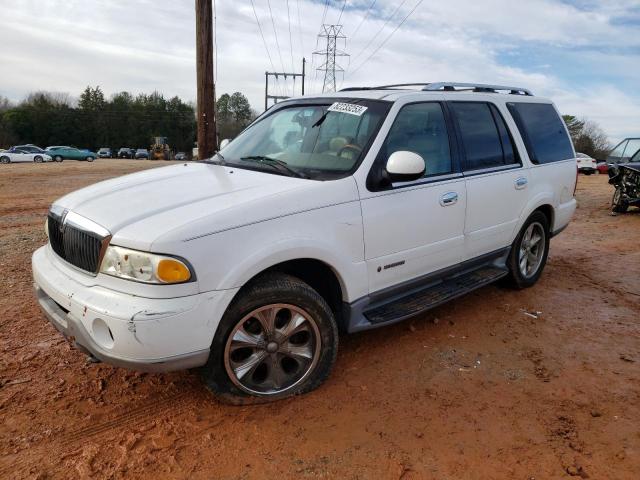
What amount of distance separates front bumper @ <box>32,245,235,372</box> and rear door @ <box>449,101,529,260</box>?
2.44 metres

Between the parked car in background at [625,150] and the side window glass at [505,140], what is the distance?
30.0 feet

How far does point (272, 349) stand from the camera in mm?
3012

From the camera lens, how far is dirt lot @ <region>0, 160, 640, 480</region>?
2545 mm

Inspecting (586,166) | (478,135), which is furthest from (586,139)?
(478,135)

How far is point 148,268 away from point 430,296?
225 cm

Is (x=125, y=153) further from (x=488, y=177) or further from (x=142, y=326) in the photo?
(x=142, y=326)

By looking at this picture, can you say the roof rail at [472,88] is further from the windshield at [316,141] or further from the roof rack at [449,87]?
the windshield at [316,141]

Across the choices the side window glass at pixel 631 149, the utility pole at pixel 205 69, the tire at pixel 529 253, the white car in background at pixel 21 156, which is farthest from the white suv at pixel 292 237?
the white car in background at pixel 21 156

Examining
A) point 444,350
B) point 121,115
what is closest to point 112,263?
point 444,350

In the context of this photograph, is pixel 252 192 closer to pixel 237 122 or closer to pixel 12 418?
pixel 12 418

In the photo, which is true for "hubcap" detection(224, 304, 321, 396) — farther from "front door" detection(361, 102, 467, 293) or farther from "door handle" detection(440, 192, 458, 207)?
"door handle" detection(440, 192, 458, 207)

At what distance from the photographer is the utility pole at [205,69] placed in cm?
877

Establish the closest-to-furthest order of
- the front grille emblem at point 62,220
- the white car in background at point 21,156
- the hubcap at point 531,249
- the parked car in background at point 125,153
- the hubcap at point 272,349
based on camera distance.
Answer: the hubcap at point 272,349
the front grille emblem at point 62,220
the hubcap at point 531,249
the white car in background at point 21,156
the parked car in background at point 125,153

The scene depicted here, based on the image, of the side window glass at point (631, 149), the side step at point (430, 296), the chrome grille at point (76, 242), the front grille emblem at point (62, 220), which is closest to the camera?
the chrome grille at point (76, 242)
